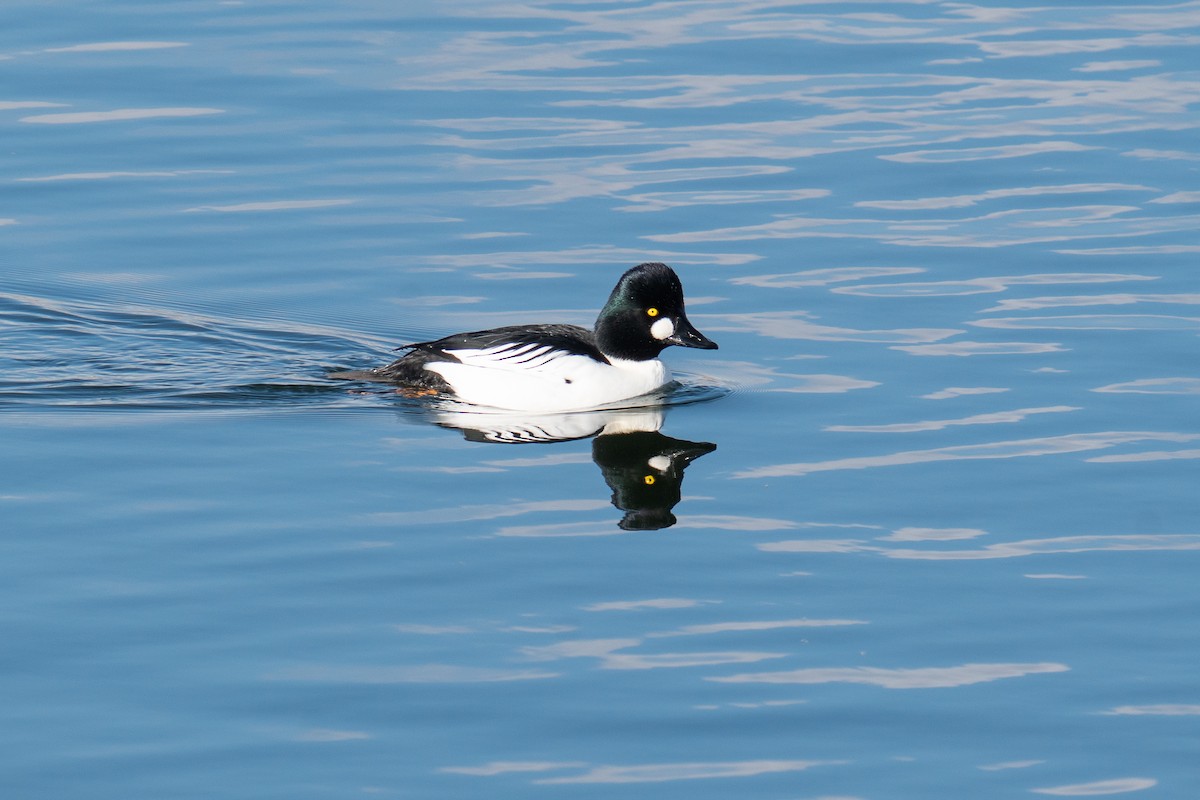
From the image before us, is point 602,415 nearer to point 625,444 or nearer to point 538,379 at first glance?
point 538,379

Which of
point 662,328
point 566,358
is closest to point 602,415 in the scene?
point 566,358

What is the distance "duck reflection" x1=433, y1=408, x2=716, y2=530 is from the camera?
413 inches

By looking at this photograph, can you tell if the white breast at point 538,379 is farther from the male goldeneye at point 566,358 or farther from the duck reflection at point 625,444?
the duck reflection at point 625,444

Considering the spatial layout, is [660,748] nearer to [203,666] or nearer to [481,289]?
[203,666]

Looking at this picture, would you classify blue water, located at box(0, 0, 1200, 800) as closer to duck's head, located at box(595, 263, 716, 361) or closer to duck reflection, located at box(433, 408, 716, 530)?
duck reflection, located at box(433, 408, 716, 530)

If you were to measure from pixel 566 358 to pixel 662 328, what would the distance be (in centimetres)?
71

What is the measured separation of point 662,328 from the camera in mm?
13008

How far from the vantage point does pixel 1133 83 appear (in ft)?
64.2

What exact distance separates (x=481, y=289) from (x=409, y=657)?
661 centimetres

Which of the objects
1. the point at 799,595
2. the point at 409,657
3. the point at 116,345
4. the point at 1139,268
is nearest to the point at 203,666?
the point at 409,657

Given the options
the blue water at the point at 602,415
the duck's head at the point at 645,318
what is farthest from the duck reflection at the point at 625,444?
the duck's head at the point at 645,318

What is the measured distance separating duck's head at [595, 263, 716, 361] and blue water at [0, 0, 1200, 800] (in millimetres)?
477

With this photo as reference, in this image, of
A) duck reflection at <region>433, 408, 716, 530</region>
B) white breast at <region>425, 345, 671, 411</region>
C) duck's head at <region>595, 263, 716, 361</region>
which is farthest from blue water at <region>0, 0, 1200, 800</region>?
duck's head at <region>595, 263, 716, 361</region>

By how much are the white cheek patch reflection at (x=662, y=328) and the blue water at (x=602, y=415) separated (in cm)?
52
